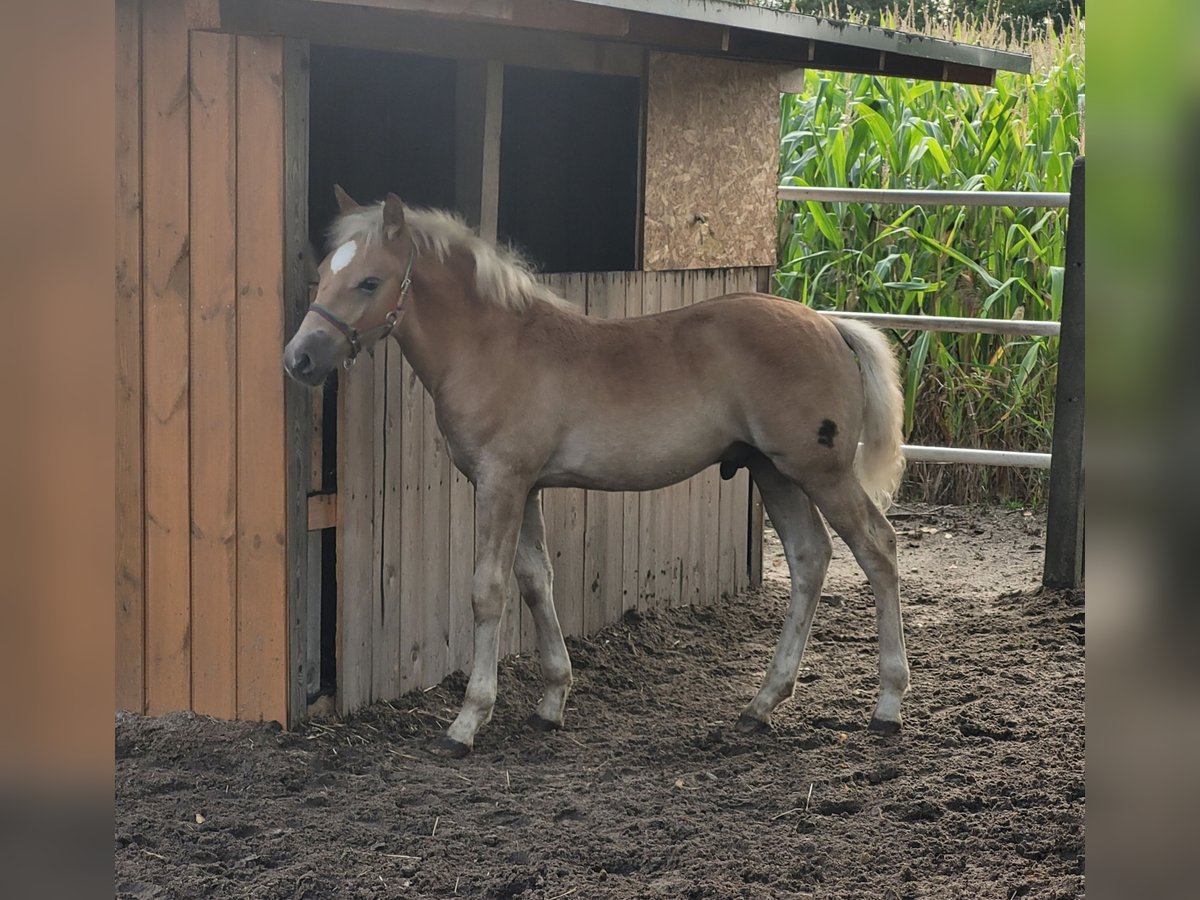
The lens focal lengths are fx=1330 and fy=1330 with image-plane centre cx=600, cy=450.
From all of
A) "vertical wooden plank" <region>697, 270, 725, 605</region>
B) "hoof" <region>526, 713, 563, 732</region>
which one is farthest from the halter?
"vertical wooden plank" <region>697, 270, 725, 605</region>

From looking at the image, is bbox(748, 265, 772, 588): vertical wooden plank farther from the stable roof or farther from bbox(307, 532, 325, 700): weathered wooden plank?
bbox(307, 532, 325, 700): weathered wooden plank

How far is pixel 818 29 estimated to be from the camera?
5805 mm

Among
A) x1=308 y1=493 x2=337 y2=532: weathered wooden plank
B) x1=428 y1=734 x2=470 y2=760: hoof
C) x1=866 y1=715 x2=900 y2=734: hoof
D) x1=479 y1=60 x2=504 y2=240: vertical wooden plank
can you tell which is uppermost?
x1=479 y1=60 x2=504 y2=240: vertical wooden plank

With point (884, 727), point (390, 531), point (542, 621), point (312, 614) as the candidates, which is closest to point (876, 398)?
point (884, 727)

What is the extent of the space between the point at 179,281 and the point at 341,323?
0.74 meters

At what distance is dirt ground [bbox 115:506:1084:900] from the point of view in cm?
368

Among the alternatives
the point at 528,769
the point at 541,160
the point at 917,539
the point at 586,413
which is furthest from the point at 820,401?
the point at 917,539

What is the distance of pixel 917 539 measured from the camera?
8.73m

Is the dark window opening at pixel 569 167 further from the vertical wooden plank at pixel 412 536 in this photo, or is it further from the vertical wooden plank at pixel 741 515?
the vertical wooden plank at pixel 412 536

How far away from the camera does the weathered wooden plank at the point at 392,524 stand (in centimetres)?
520

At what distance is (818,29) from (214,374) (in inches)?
118

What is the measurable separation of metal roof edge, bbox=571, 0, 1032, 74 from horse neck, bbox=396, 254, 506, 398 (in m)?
1.06
